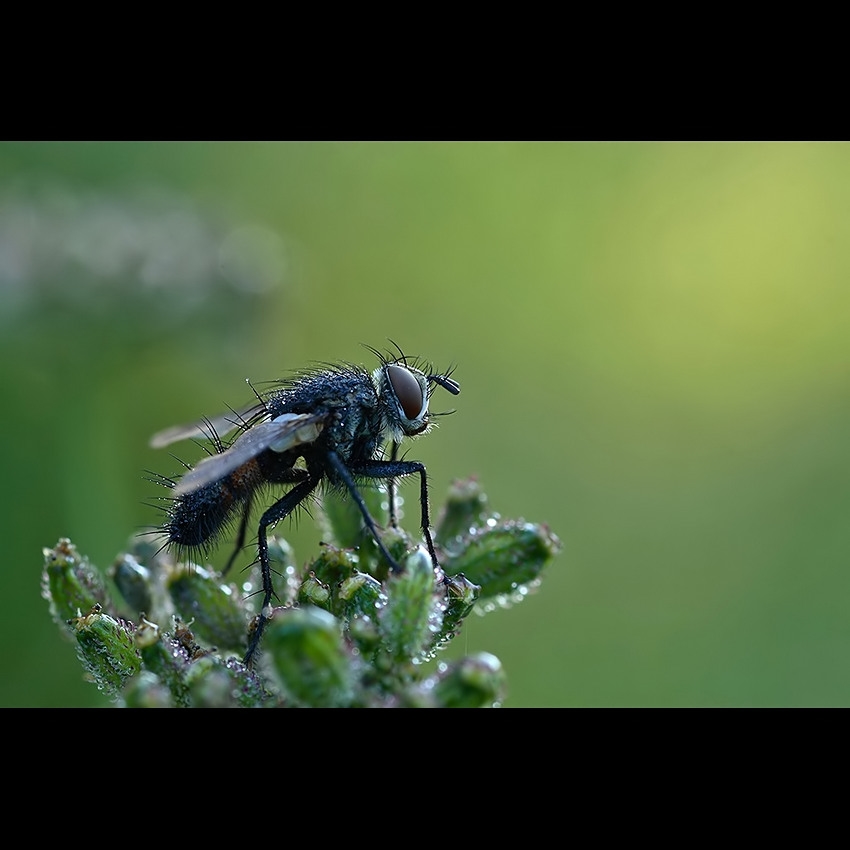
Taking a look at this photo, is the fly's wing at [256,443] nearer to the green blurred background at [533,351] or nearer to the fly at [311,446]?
the fly at [311,446]

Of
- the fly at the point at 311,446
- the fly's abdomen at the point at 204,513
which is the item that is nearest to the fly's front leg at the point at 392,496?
the fly at the point at 311,446

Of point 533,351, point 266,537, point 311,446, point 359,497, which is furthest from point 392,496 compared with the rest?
point 533,351

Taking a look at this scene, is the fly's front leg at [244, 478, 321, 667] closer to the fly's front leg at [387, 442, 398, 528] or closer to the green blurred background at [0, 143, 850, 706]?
the fly's front leg at [387, 442, 398, 528]

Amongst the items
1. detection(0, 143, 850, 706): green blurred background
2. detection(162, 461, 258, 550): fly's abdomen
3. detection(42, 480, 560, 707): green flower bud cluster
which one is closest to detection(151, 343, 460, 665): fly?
detection(162, 461, 258, 550): fly's abdomen

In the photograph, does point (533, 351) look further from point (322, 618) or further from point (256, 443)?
point (322, 618)

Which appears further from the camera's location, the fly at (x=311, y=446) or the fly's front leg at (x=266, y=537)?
the fly at (x=311, y=446)

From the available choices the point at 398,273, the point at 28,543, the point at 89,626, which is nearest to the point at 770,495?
the point at 398,273

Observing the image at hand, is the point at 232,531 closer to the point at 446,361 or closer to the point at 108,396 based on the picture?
Answer: the point at 108,396
